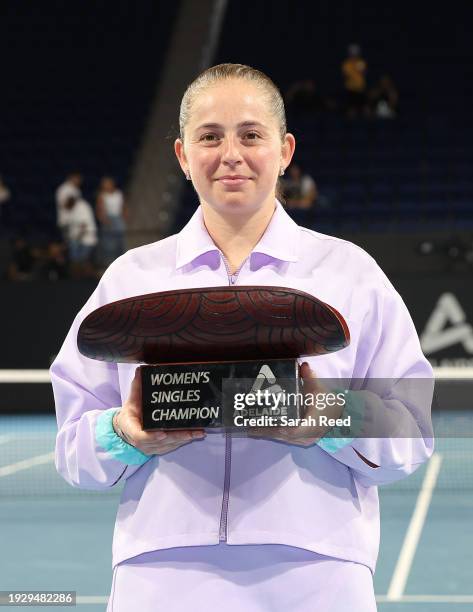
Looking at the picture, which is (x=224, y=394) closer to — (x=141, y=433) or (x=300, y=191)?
(x=141, y=433)

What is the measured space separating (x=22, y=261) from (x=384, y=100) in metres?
6.97

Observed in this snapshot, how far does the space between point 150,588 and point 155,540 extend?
0.27ft

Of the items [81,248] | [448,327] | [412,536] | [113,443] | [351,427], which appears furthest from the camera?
[81,248]

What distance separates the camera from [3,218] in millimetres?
17125

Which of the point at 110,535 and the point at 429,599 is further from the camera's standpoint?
the point at 110,535

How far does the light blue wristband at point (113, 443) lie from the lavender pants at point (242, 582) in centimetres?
18

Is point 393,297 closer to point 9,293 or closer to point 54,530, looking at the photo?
point 54,530

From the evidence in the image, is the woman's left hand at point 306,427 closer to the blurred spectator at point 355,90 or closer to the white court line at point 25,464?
the white court line at point 25,464

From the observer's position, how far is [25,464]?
10.1m

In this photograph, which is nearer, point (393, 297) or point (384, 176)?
point (393, 297)

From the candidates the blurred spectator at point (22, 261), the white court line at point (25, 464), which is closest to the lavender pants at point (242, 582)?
the white court line at point (25, 464)

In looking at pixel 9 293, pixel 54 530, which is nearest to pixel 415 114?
pixel 9 293

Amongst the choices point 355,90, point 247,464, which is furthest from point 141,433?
point 355,90

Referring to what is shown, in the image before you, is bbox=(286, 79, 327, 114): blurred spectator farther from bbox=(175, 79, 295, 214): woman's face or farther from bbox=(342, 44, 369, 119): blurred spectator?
bbox=(175, 79, 295, 214): woman's face
